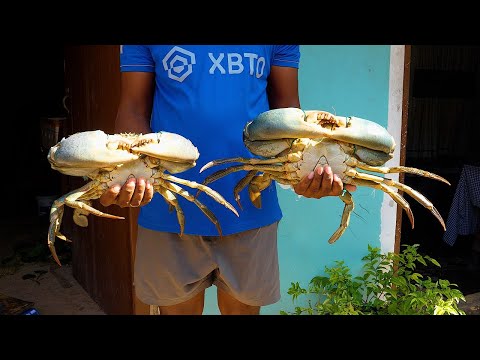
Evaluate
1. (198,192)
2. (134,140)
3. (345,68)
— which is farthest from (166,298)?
(345,68)

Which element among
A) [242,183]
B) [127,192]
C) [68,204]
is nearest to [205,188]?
[242,183]

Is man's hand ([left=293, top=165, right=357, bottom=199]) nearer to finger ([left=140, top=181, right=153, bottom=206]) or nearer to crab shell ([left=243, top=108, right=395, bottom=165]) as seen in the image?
crab shell ([left=243, top=108, right=395, bottom=165])

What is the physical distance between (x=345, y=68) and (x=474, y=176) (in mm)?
2434

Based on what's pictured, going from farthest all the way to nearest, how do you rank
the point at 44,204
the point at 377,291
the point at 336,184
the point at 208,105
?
1. the point at 44,204
2. the point at 377,291
3. the point at 208,105
4. the point at 336,184

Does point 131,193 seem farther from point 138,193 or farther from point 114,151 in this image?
point 114,151

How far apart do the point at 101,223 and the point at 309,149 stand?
254cm

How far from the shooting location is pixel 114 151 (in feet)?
6.92

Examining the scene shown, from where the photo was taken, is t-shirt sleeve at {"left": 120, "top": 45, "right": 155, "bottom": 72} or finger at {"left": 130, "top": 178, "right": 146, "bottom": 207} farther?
t-shirt sleeve at {"left": 120, "top": 45, "right": 155, "bottom": 72}

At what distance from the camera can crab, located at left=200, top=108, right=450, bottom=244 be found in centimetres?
211

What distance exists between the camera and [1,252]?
6.18 meters

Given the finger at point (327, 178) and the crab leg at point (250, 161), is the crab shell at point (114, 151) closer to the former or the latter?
the crab leg at point (250, 161)

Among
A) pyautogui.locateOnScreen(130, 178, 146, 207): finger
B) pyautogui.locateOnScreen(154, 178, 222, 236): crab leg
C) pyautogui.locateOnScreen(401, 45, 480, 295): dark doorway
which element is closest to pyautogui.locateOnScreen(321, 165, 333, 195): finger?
pyautogui.locateOnScreen(154, 178, 222, 236): crab leg

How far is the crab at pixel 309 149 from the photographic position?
6.92 ft

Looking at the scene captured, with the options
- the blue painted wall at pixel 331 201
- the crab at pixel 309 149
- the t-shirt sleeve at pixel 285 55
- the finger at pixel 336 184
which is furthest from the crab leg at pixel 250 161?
the blue painted wall at pixel 331 201
